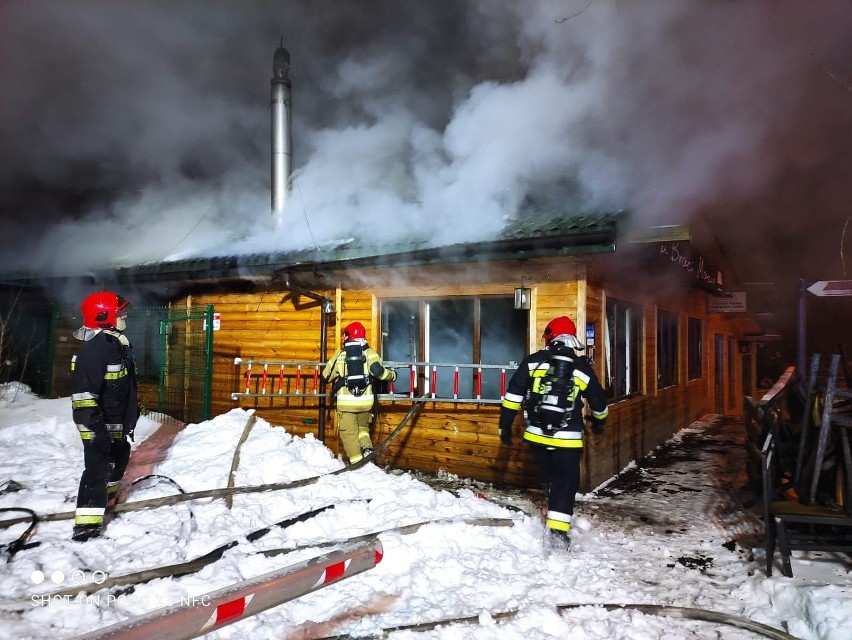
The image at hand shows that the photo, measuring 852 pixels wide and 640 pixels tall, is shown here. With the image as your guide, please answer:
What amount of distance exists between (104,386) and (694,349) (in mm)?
12292

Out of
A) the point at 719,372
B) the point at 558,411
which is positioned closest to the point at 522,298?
the point at 558,411

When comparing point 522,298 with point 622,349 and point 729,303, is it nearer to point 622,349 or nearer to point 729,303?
point 622,349

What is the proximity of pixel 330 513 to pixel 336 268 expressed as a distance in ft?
11.7

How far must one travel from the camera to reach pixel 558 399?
4656 mm

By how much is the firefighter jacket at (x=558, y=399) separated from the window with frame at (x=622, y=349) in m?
2.09

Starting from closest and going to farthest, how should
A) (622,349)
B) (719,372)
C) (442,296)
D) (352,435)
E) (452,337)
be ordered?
(352,435) < (442,296) < (622,349) < (452,337) < (719,372)

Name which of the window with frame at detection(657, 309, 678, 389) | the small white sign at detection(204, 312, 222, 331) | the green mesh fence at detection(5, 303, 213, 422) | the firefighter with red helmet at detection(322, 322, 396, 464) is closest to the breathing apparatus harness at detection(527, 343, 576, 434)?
the firefighter with red helmet at detection(322, 322, 396, 464)

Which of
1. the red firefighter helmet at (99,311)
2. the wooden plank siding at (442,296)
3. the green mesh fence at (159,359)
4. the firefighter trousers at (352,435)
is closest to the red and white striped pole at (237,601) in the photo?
the red firefighter helmet at (99,311)

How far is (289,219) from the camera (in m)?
11.2

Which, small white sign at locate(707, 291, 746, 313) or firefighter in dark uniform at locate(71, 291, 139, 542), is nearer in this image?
firefighter in dark uniform at locate(71, 291, 139, 542)

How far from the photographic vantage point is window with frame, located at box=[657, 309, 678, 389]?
9.70m

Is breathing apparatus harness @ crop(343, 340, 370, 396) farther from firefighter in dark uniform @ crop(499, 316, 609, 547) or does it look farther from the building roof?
firefighter in dark uniform @ crop(499, 316, 609, 547)

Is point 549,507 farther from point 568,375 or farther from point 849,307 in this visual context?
point 849,307

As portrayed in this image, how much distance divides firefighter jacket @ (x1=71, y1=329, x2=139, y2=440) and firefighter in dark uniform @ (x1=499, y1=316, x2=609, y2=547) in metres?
3.44
